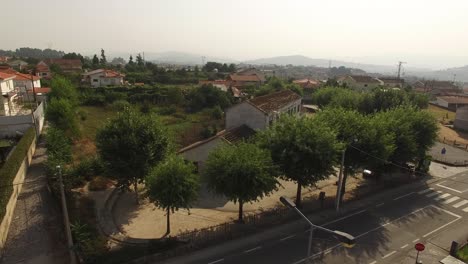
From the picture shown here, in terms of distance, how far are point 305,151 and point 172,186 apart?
9478mm

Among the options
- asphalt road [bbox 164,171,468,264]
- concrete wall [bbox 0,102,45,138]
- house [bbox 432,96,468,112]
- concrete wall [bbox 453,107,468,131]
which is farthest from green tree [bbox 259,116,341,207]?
house [bbox 432,96,468,112]

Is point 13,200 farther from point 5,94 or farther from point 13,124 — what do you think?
point 5,94

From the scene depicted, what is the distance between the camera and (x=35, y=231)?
20.6 meters

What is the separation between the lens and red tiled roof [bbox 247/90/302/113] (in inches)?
1532

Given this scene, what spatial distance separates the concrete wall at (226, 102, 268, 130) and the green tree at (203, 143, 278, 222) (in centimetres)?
1469

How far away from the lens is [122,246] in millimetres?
19656

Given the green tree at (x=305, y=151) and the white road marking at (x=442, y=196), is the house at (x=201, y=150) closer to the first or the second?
the green tree at (x=305, y=151)

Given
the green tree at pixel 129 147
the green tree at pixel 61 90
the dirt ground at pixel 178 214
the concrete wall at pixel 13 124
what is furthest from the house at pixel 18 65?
the dirt ground at pixel 178 214

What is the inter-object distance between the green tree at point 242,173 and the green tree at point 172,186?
1865mm

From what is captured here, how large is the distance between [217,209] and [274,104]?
20.2 meters

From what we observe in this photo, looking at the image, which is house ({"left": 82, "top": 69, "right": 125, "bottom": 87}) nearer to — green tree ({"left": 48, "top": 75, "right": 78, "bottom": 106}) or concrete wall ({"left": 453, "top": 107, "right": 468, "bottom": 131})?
green tree ({"left": 48, "top": 75, "right": 78, "bottom": 106})

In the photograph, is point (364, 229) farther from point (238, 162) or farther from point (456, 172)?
point (456, 172)

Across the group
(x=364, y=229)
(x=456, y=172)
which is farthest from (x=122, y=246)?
(x=456, y=172)

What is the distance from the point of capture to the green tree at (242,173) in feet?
67.0
